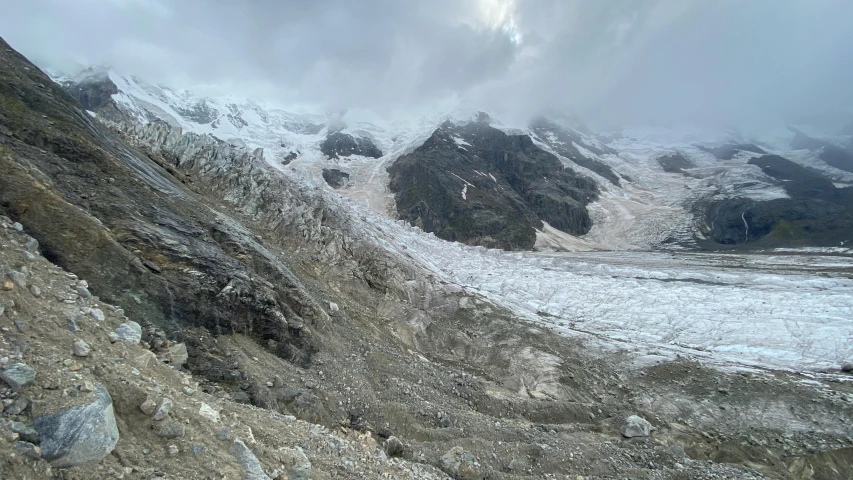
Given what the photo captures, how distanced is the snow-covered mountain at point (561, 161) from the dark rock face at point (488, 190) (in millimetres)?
2512

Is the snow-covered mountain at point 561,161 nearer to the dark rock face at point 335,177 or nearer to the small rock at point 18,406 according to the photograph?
the dark rock face at point 335,177

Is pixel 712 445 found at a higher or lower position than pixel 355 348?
higher

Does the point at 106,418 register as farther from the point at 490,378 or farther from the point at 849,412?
the point at 849,412

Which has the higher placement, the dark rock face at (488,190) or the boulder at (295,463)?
the dark rock face at (488,190)

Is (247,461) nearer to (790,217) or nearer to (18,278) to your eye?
(18,278)

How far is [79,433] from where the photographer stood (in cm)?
451

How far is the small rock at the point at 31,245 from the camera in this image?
25.6ft

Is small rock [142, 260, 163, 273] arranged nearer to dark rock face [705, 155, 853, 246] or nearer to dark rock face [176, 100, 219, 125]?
dark rock face [705, 155, 853, 246]

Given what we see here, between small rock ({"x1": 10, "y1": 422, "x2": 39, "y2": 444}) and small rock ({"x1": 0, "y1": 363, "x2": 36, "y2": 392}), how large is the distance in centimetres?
56

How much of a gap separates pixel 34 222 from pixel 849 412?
27775 mm

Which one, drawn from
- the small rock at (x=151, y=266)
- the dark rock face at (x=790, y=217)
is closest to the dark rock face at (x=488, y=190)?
the dark rock face at (x=790, y=217)

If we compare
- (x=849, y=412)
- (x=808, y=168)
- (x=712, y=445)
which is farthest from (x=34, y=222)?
(x=808, y=168)

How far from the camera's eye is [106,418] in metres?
4.89

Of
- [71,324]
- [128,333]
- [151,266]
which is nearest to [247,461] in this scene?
[71,324]
